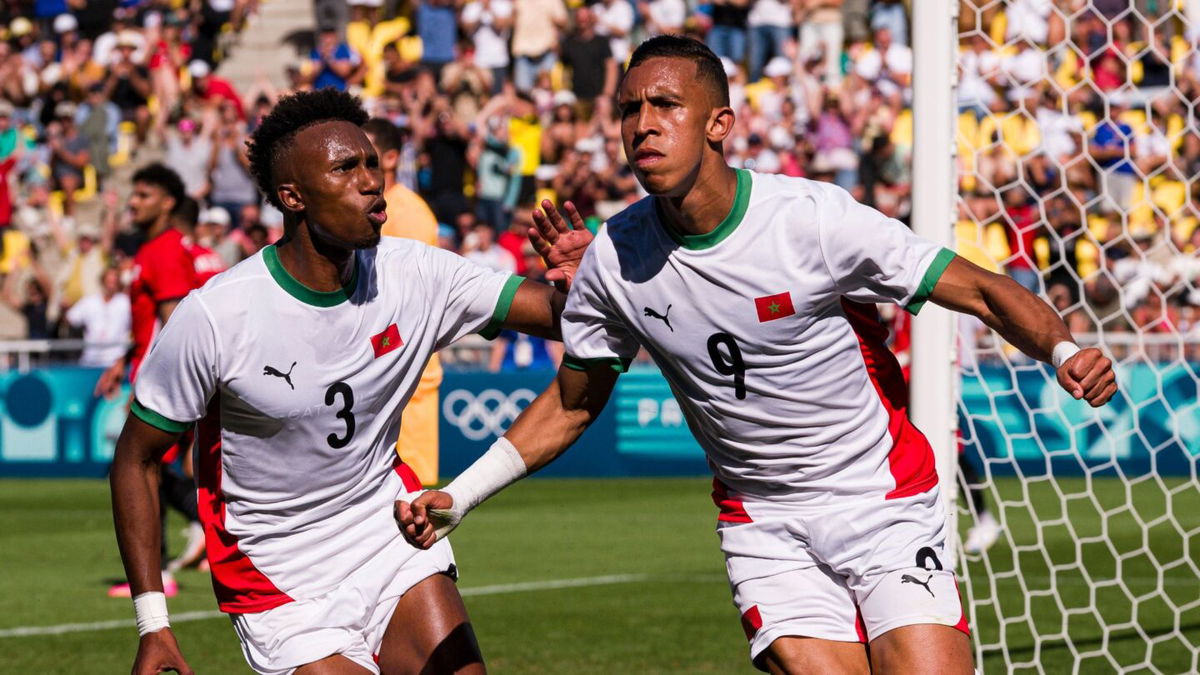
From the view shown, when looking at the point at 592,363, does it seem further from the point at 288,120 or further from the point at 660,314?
the point at 288,120

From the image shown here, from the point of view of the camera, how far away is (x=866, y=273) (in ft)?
16.9

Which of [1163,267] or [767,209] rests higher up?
[767,209]

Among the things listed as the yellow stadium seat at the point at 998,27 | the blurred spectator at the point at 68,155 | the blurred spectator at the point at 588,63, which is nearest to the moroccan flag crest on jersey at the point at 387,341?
the yellow stadium seat at the point at 998,27

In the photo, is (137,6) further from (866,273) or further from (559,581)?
(866,273)

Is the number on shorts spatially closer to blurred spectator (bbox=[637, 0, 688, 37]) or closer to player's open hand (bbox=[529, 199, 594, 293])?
player's open hand (bbox=[529, 199, 594, 293])

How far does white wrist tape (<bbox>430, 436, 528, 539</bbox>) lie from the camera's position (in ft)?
17.8

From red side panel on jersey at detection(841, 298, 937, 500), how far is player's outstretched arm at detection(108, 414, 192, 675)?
202cm

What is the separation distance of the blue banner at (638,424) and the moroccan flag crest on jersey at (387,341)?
986 cm

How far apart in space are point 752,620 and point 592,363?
2.88ft

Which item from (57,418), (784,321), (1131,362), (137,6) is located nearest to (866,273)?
(784,321)

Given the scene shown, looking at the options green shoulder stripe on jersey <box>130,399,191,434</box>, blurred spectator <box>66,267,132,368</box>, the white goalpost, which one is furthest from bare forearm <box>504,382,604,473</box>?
blurred spectator <box>66,267,132,368</box>

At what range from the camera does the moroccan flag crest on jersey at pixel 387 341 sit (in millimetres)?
5613

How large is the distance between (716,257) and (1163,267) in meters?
12.1

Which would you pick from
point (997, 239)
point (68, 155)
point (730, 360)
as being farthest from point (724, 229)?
point (68, 155)
